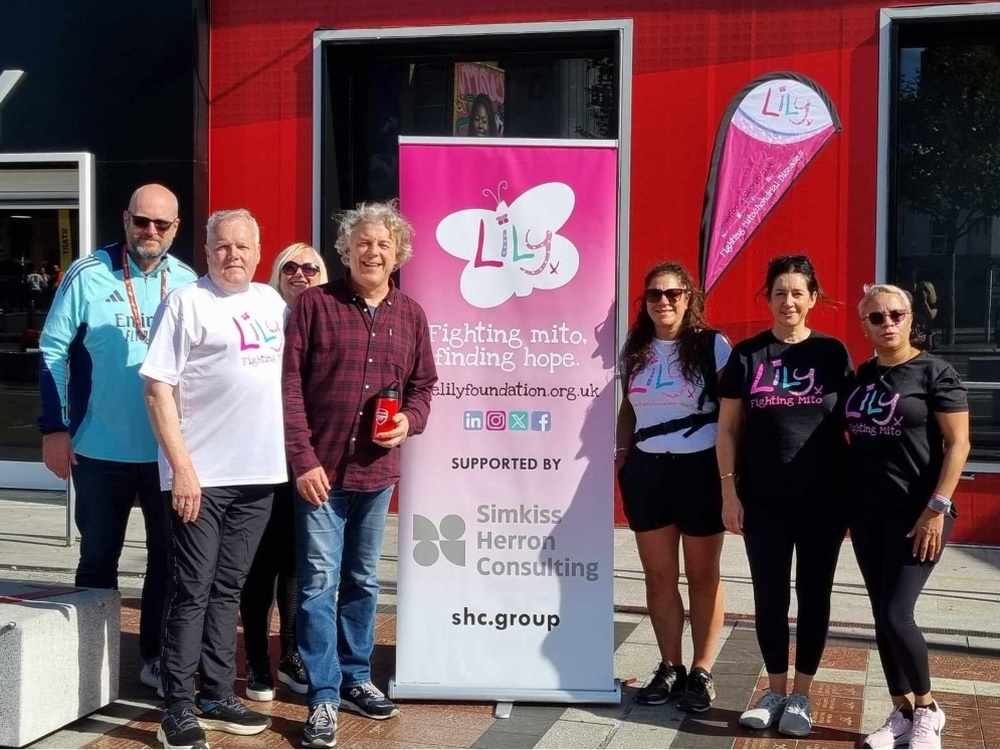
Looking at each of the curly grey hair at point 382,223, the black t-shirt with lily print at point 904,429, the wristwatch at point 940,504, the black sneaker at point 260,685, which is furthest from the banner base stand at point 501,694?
the curly grey hair at point 382,223

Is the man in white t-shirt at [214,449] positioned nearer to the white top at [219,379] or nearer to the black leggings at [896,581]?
the white top at [219,379]

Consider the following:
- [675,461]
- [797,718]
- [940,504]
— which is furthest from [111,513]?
[940,504]

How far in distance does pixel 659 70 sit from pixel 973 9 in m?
2.07

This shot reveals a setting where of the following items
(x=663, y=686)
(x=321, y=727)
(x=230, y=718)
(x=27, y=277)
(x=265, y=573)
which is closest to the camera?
(x=321, y=727)

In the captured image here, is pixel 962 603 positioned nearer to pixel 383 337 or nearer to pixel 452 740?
pixel 452 740

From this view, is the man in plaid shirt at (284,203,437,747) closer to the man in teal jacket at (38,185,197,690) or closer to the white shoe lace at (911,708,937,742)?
the man in teal jacket at (38,185,197,690)

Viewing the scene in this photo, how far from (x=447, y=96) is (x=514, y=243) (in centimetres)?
447

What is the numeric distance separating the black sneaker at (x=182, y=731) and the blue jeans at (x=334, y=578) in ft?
1.38

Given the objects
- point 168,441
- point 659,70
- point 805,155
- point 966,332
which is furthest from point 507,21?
point 168,441

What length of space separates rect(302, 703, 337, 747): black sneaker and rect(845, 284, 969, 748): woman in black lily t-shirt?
195 cm

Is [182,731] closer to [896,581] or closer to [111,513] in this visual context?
[111,513]

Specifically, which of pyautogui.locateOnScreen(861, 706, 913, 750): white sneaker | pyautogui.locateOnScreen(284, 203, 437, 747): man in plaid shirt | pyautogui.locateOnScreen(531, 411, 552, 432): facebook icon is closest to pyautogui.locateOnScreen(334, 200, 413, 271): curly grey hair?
pyautogui.locateOnScreen(284, 203, 437, 747): man in plaid shirt

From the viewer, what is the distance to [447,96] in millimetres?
8906

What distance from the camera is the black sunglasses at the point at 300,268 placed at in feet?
16.4
